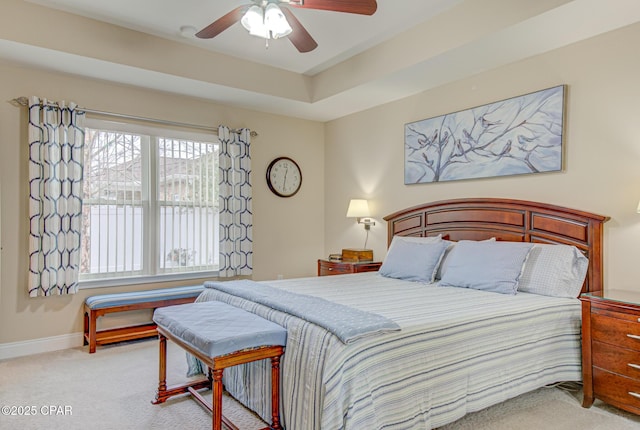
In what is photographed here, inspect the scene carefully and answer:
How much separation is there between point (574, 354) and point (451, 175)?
1.91m

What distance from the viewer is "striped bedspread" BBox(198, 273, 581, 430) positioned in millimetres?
1870

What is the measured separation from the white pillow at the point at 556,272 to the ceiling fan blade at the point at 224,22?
106 inches

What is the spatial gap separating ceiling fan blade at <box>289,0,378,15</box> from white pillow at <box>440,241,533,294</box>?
1.96 m

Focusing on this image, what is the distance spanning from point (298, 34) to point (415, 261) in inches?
82.6

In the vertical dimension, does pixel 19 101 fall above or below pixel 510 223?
above

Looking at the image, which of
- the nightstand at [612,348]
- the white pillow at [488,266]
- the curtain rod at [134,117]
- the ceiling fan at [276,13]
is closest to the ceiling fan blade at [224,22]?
the ceiling fan at [276,13]

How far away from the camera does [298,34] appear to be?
2814mm

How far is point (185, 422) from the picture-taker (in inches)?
96.7

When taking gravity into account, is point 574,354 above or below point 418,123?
below

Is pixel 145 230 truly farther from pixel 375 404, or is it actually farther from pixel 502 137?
pixel 502 137

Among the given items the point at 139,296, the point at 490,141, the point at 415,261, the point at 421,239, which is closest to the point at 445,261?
the point at 415,261

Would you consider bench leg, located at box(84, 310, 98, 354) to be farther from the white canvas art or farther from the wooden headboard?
the white canvas art

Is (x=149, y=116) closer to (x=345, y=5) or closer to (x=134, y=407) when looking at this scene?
(x=345, y=5)

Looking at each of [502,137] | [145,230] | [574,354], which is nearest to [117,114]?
[145,230]
